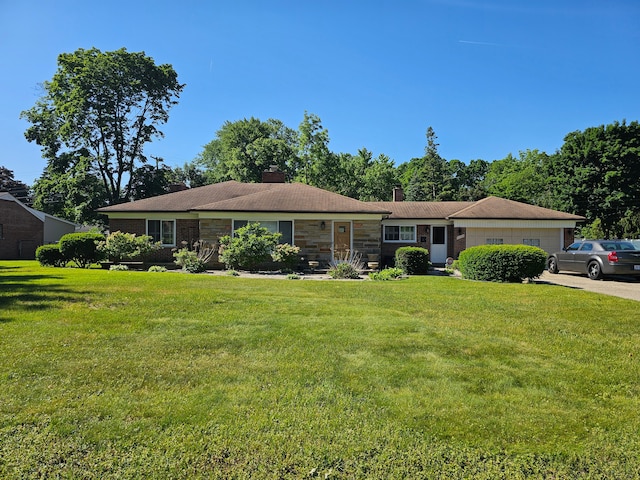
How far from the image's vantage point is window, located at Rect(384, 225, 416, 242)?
73.0 feet

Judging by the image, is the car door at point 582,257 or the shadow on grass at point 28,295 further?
the car door at point 582,257

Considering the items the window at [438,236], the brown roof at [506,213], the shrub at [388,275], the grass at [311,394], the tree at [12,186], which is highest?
the tree at [12,186]

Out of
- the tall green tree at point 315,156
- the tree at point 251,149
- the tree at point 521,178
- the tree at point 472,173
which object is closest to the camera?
the tree at point 251,149

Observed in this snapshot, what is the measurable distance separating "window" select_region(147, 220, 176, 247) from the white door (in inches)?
573

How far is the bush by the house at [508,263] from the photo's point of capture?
11.4 metres

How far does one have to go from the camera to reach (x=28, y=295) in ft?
25.0

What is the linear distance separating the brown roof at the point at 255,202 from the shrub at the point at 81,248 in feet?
9.06

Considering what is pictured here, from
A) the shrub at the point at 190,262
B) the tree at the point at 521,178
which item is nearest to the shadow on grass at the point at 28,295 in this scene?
the shrub at the point at 190,262

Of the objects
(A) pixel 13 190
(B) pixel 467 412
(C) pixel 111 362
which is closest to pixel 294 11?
(C) pixel 111 362

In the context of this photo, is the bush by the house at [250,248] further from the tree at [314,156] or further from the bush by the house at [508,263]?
the tree at [314,156]

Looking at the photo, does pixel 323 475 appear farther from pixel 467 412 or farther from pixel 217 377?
pixel 217 377

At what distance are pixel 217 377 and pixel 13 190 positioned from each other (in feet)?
193

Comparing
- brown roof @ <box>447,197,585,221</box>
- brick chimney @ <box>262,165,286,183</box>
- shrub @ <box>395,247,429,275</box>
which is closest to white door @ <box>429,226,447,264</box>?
brown roof @ <box>447,197,585,221</box>

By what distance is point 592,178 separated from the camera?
33.6 meters
